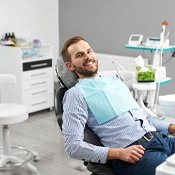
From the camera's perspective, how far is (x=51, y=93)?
443 cm

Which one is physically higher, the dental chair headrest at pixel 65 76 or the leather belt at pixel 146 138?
the dental chair headrest at pixel 65 76

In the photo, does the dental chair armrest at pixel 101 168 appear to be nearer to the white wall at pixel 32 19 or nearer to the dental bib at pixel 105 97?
the dental bib at pixel 105 97

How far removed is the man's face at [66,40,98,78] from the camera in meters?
1.93

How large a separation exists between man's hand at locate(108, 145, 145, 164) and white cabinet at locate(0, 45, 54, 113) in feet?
8.43

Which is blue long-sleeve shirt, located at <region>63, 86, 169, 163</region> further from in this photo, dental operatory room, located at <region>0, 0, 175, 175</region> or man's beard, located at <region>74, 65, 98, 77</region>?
man's beard, located at <region>74, 65, 98, 77</region>

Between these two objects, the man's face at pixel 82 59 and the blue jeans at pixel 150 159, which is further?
the man's face at pixel 82 59

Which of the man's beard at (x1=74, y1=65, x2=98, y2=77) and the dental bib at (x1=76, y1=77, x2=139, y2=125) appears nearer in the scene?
the dental bib at (x1=76, y1=77, x2=139, y2=125)

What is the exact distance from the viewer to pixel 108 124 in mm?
1773

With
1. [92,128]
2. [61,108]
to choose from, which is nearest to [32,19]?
[61,108]

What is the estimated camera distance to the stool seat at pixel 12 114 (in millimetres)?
2674

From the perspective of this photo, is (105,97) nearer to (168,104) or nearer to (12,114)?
(168,104)

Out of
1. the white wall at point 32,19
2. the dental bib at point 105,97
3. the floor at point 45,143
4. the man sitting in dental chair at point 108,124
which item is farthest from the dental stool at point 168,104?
the white wall at point 32,19

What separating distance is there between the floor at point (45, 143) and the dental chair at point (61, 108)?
106 centimetres

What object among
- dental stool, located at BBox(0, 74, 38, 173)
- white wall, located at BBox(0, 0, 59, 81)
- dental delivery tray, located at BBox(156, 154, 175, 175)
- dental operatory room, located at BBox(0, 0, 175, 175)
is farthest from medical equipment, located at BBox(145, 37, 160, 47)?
dental delivery tray, located at BBox(156, 154, 175, 175)
